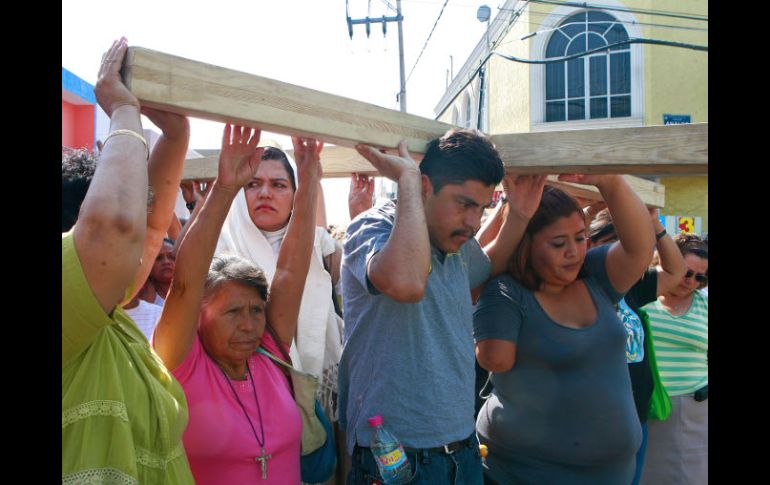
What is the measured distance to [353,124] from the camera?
2.09 metres

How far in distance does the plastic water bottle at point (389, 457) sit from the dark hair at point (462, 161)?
827 mm

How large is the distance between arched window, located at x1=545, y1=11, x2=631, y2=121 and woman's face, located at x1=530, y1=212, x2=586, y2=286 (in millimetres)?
15863

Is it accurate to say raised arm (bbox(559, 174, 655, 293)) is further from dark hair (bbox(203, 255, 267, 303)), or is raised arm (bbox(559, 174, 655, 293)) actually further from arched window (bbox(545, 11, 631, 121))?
arched window (bbox(545, 11, 631, 121))

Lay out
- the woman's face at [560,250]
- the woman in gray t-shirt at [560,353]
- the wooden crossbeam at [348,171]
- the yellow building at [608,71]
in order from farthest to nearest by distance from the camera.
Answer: the yellow building at [608,71]
the wooden crossbeam at [348,171]
the woman's face at [560,250]
the woman in gray t-shirt at [560,353]

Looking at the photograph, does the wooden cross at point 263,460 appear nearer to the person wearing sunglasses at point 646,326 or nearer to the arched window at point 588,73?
the person wearing sunglasses at point 646,326

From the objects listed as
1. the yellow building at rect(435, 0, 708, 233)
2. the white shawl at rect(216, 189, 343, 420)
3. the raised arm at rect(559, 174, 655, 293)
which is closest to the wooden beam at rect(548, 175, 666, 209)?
the raised arm at rect(559, 174, 655, 293)

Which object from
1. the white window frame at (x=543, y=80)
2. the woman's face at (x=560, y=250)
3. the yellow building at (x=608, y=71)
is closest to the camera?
the woman's face at (x=560, y=250)

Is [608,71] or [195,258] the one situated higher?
[608,71]

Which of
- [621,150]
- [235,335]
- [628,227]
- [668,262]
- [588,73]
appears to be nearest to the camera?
[235,335]

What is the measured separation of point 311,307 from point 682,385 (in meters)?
2.40

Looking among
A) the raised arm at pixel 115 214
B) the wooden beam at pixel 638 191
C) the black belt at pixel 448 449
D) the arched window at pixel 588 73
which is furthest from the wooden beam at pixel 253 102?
the arched window at pixel 588 73

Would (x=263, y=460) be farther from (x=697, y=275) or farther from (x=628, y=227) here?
(x=697, y=275)

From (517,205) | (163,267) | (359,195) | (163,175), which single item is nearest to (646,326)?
(517,205)

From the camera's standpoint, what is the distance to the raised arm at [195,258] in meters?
2.01
